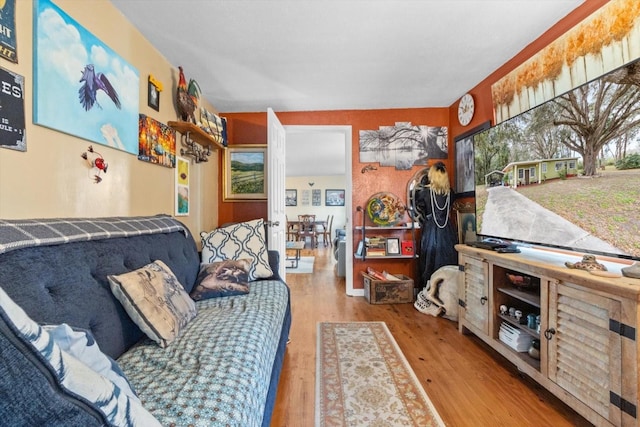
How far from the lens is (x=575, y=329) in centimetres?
134

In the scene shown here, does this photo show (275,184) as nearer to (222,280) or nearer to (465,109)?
(222,280)

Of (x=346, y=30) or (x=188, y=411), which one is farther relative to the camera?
(x=346, y=30)

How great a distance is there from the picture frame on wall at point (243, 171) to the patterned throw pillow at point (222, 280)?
156cm

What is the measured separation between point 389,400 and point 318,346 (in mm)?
708

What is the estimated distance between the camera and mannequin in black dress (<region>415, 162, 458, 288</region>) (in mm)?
3080

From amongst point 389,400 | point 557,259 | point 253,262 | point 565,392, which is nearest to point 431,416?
point 389,400

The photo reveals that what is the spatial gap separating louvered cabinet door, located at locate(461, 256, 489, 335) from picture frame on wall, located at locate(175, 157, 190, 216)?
7.87ft

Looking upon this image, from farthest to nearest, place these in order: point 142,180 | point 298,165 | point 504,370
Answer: point 298,165 → point 142,180 → point 504,370

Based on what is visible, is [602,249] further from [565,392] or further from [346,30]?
[346,30]

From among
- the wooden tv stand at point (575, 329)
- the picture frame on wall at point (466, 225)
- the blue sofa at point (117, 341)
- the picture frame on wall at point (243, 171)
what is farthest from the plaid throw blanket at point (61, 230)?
the picture frame on wall at point (466, 225)

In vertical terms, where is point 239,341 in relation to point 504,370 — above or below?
above

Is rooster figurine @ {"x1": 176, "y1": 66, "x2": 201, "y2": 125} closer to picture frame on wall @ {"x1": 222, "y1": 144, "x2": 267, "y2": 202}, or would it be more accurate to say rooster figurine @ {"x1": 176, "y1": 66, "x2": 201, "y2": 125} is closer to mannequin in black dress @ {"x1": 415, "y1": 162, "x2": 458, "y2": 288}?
picture frame on wall @ {"x1": 222, "y1": 144, "x2": 267, "y2": 202}

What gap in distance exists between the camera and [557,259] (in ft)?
5.50

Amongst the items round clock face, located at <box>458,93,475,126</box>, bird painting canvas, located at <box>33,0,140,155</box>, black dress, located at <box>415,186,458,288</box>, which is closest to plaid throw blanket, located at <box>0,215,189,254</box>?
bird painting canvas, located at <box>33,0,140,155</box>
